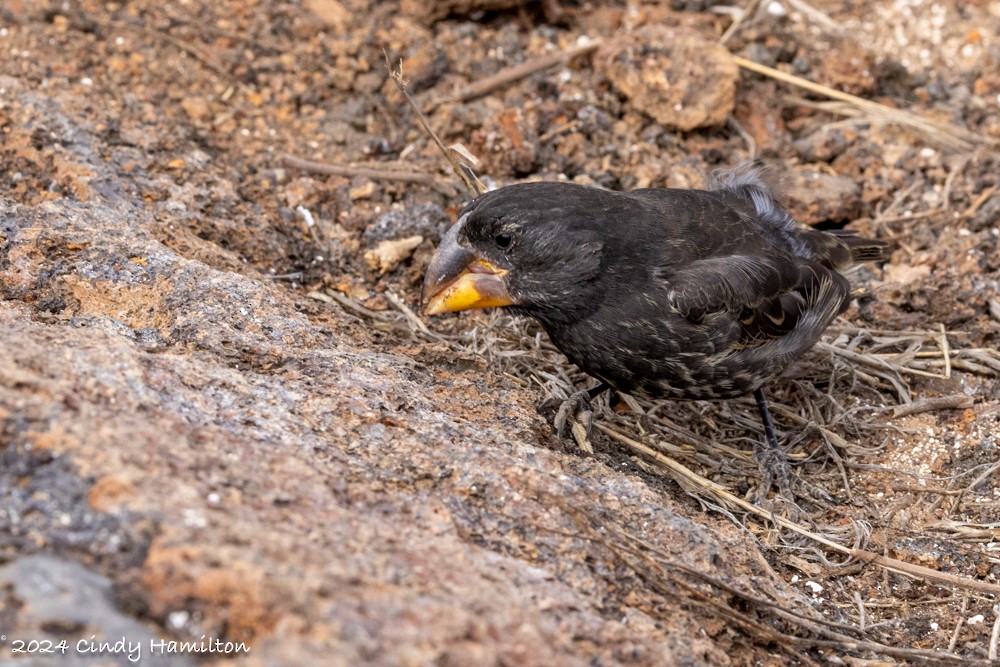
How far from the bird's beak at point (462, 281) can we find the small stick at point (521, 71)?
6.12 ft

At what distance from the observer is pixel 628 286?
3574 mm

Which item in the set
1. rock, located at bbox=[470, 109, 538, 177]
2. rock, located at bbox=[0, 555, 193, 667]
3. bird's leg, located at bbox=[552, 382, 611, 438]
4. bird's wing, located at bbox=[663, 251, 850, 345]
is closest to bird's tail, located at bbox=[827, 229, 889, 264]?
bird's wing, located at bbox=[663, 251, 850, 345]

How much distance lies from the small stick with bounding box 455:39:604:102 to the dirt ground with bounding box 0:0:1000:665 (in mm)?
23

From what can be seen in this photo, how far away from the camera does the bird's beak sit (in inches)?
140

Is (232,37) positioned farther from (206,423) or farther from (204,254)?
(206,423)

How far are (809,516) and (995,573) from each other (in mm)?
613

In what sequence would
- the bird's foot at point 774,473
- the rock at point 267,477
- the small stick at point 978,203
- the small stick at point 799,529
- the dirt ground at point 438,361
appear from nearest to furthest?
1. the rock at point 267,477
2. the dirt ground at point 438,361
3. the small stick at point 799,529
4. the bird's foot at point 774,473
5. the small stick at point 978,203

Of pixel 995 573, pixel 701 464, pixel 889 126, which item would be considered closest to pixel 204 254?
pixel 701 464

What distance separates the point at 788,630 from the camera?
278 cm

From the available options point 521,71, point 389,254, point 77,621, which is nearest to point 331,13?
point 521,71

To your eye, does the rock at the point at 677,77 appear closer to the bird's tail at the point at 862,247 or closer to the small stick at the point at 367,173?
the bird's tail at the point at 862,247

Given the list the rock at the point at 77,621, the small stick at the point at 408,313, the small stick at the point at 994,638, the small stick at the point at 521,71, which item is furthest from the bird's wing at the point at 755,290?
the rock at the point at 77,621

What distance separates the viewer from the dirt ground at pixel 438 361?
2064 millimetres

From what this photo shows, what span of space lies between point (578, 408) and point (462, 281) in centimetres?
72
